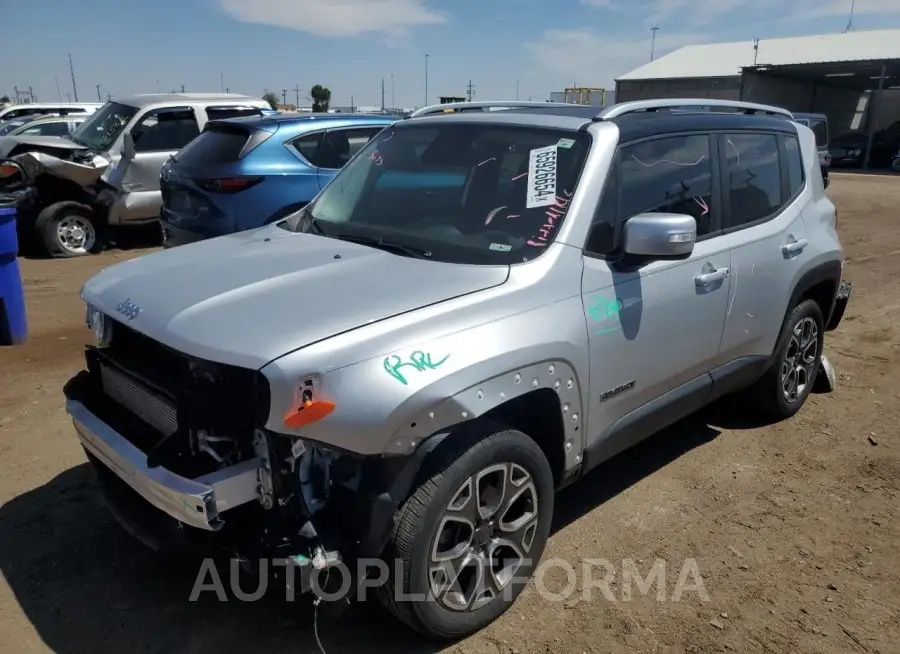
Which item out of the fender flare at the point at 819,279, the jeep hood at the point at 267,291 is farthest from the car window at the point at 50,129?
the fender flare at the point at 819,279

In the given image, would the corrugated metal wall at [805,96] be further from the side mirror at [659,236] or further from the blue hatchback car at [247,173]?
the side mirror at [659,236]

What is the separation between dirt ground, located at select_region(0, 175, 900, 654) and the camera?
9.20 ft

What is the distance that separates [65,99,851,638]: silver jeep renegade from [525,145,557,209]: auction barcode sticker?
11 mm

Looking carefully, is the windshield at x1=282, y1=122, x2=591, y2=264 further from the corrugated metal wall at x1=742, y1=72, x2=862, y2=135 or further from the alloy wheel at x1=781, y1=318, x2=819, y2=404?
the corrugated metal wall at x1=742, y1=72, x2=862, y2=135

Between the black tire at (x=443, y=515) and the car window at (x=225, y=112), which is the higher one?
the car window at (x=225, y=112)

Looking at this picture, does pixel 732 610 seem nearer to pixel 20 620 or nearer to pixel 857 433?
pixel 857 433

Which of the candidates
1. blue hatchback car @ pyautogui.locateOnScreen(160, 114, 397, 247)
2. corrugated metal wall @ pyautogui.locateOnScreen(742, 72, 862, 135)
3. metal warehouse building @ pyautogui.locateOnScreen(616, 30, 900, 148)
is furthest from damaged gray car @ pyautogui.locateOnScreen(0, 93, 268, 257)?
corrugated metal wall @ pyautogui.locateOnScreen(742, 72, 862, 135)

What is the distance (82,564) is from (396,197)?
221 cm

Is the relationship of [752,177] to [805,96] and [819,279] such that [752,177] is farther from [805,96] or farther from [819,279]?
[805,96]

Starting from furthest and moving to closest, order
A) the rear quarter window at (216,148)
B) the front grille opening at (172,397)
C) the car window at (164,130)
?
1. the car window at (164,130)
2. the rear quarter window at (216,148)
3. the front grille opening at (172,397)

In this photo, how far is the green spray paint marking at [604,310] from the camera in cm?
302

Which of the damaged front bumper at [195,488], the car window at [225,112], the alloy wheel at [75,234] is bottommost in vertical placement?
the alloy wheel at [75,234]

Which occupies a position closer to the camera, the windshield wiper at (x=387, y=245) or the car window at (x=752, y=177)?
the windshield wiper at (x=387, y=245)

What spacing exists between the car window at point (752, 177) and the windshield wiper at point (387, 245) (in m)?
1.86
